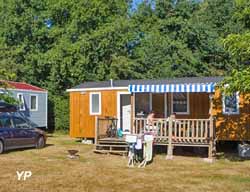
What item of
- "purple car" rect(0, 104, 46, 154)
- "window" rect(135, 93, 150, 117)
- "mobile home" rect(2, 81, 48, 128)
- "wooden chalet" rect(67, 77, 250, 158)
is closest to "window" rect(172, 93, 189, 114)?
"wooden chalet" rect(67, 77, 250, 158)

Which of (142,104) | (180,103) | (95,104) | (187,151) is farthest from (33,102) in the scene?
(187,151)

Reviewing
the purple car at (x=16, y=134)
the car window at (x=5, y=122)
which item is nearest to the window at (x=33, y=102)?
the purple car at (x=16, y=134)

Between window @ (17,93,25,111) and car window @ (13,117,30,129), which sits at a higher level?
window @ (17,93,25,111)

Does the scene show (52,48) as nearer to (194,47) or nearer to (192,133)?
(194,47)

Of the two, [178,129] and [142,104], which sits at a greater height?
[142,104]

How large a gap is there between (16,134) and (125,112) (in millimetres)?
5600

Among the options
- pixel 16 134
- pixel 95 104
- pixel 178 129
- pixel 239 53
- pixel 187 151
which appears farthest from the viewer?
pixel 95 104

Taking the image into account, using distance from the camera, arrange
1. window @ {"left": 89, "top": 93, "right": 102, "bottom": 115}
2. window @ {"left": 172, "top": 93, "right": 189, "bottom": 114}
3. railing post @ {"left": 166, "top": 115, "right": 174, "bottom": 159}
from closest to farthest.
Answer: railing post @ {"left": 166, "top": 115, "right": 174, "bottom": 159}, window @ {"left": 172, "top": 93, "right": 189, "bottom": 114}, window @ {"left": 89, "top": 93, "right": 102, "bottom": 115}

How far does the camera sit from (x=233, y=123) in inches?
651

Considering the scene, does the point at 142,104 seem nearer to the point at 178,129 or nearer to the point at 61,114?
the point at 178,129

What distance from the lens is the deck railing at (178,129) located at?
14.8 meters

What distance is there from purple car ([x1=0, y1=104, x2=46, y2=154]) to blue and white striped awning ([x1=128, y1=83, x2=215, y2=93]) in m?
4.28

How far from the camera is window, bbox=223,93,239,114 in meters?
16.6

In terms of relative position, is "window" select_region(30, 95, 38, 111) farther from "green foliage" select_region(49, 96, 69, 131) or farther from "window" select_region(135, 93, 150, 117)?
"window" select_region(135, 93, 150, 117)
